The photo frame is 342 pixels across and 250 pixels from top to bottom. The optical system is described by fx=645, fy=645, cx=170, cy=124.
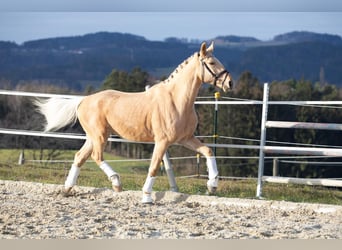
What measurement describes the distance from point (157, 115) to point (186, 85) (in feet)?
1.52

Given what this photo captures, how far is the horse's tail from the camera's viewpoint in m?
7.93

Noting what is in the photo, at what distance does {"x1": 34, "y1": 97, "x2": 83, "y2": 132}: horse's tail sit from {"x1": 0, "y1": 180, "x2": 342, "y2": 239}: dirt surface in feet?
2.55

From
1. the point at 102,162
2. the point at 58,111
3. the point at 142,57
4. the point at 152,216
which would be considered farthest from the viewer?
the point at 142,57

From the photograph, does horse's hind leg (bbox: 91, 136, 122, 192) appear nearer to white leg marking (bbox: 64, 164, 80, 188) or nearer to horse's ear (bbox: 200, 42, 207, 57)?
white leg marking (bbox: 64, 164, 80, 188)

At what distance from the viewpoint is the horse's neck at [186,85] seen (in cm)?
713

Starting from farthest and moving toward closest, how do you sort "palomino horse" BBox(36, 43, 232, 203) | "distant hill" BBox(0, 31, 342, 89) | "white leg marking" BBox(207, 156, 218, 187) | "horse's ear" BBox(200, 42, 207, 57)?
"distant hill" BBox(0, 31, 342, 89) < "white leg marking" BBox(207, 156, 218, 187) < "palomino horse" BBox(36, 43, 232, 203) < "horse's ear" BBox(200, 42, 207, 57)

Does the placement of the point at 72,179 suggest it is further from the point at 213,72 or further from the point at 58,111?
the point at 213,72

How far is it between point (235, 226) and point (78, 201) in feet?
6.86

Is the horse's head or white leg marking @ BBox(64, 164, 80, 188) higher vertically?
the horse's head

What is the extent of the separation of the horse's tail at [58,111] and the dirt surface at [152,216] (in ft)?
2.55

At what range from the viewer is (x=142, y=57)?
82312 millimetres

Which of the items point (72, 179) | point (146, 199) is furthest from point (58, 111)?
point (146, 199)

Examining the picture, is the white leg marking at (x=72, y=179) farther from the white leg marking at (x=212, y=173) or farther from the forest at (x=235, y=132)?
the forest at (x=235, y=132)

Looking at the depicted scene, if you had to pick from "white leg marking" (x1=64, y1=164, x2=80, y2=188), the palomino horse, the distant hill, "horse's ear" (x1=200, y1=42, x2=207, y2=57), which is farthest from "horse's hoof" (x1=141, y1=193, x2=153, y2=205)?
the distant hill
